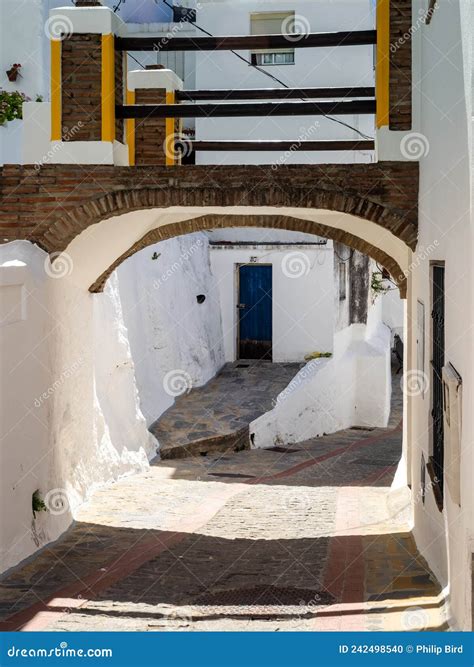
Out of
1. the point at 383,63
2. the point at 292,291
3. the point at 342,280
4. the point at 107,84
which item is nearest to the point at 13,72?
the point at 292,291

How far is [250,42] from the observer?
9.33 meters

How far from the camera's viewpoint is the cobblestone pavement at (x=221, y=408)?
15.5 metres

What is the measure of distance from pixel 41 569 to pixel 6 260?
9.08 ft

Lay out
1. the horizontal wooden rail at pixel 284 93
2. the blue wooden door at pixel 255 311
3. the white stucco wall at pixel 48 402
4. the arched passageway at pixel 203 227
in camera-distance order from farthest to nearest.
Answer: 1. the blue wooden door at pixel 255 311
2. the arched passageway at pixel 203 227
3. the horizontal wooden rail at pixel 284 93
4. the white stucco wall at pixel 48 402

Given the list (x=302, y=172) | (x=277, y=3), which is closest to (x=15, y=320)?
(x=302, y=172)

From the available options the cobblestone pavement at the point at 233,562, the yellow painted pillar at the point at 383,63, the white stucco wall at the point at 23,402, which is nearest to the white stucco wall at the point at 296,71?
the cobblestone pavement at the point at 233,562

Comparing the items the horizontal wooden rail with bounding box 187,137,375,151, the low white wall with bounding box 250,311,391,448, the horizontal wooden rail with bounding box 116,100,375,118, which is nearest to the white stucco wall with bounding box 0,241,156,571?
the horizontal wooden rail with bounding box 116,100,375,118

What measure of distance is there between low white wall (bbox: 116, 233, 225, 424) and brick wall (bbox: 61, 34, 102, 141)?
20.7 ft

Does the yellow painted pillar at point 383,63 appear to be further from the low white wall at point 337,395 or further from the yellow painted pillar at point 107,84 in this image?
the low white wall at point 337,395

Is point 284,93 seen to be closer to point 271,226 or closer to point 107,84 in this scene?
point 107,84

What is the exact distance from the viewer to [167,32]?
73.0 ft

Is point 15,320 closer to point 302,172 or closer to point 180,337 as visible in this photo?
point 302,172

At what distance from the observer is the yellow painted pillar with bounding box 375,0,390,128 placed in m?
8.93

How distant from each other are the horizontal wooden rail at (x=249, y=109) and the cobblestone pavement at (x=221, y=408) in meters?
7.01
